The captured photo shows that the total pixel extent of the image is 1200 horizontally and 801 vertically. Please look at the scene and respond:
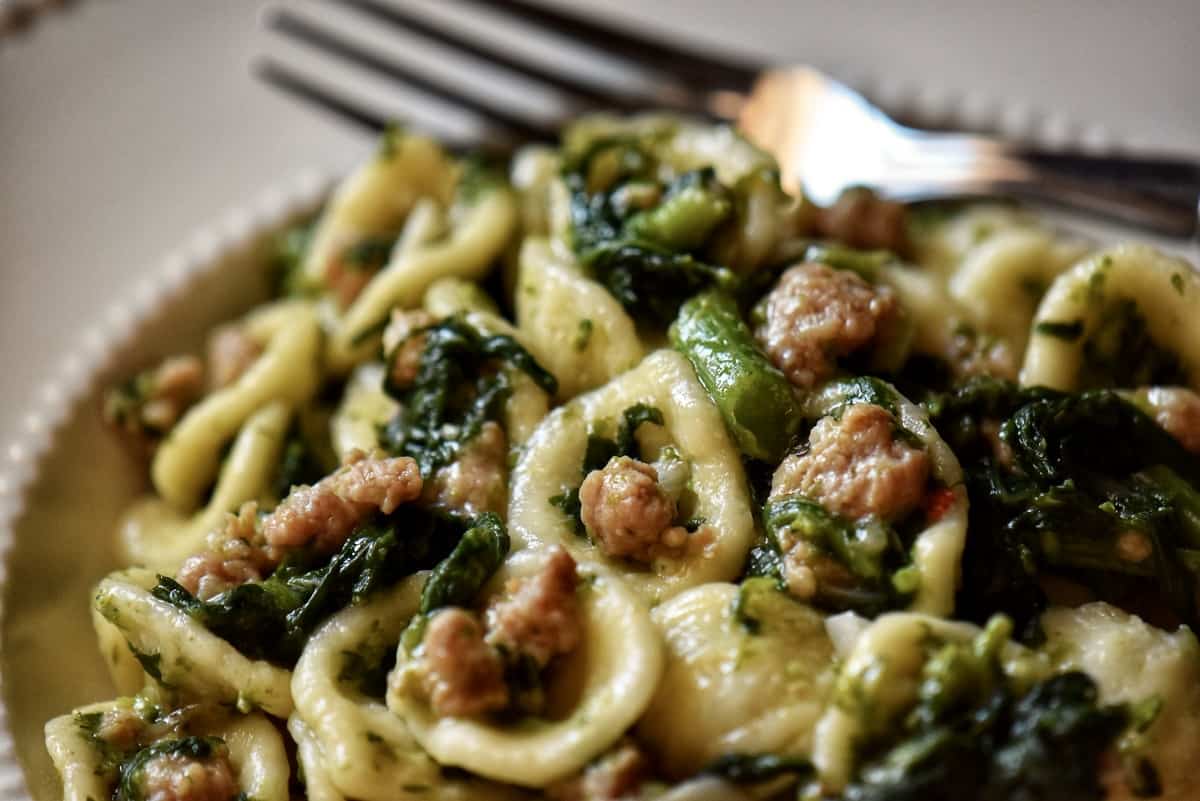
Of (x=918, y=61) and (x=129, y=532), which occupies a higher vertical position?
(x=918, y=61)

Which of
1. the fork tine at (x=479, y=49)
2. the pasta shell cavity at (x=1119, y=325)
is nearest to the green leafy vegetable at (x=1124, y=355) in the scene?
the pasta shell cavity at (x=1119, y=325)

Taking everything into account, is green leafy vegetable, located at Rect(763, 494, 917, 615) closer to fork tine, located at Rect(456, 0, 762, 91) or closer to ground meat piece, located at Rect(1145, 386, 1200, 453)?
ground meat piece, located at Rect(1145, 386, 1200, 453)

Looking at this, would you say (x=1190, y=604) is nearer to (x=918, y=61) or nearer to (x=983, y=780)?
(x=983, y=780)

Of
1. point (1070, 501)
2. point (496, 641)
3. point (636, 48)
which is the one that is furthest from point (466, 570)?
point (636, 48)

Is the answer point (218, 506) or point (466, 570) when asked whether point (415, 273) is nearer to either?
point (218, 506)

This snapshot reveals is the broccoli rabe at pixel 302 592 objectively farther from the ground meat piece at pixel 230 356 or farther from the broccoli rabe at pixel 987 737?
the broccoli rabe at pixel 987 737

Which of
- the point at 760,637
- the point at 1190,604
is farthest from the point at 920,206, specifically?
the point at 760,637
